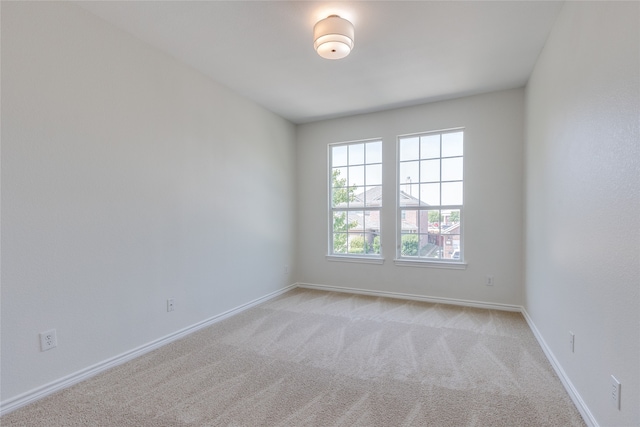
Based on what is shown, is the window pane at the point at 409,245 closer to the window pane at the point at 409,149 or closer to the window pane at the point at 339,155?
the window pane at the point at 409,149

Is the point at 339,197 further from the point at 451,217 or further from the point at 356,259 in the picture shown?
the point at 451,217

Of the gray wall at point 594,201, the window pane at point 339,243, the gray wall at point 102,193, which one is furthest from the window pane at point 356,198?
the gray wall at point 594,201

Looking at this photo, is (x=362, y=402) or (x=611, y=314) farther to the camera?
(x=362, y=402)

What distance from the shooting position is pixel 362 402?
1891 millimetres

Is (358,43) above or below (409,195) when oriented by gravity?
above

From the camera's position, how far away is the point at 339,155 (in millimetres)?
4723

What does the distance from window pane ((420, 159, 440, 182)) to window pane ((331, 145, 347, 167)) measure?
1161 millimetres

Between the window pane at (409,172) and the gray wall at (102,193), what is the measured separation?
2.28 m

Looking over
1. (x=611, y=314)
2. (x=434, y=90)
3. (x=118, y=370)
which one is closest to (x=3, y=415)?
(x=118, y=370)

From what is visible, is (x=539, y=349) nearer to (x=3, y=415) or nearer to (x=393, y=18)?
(x=393, y=18)

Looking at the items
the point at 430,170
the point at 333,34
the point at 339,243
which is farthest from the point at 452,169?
the point at 333,34

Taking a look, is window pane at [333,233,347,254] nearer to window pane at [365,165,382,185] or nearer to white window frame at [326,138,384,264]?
white window frame at [326,138,384,264]

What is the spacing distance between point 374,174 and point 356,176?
285mm

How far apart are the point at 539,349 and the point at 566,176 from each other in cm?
153
